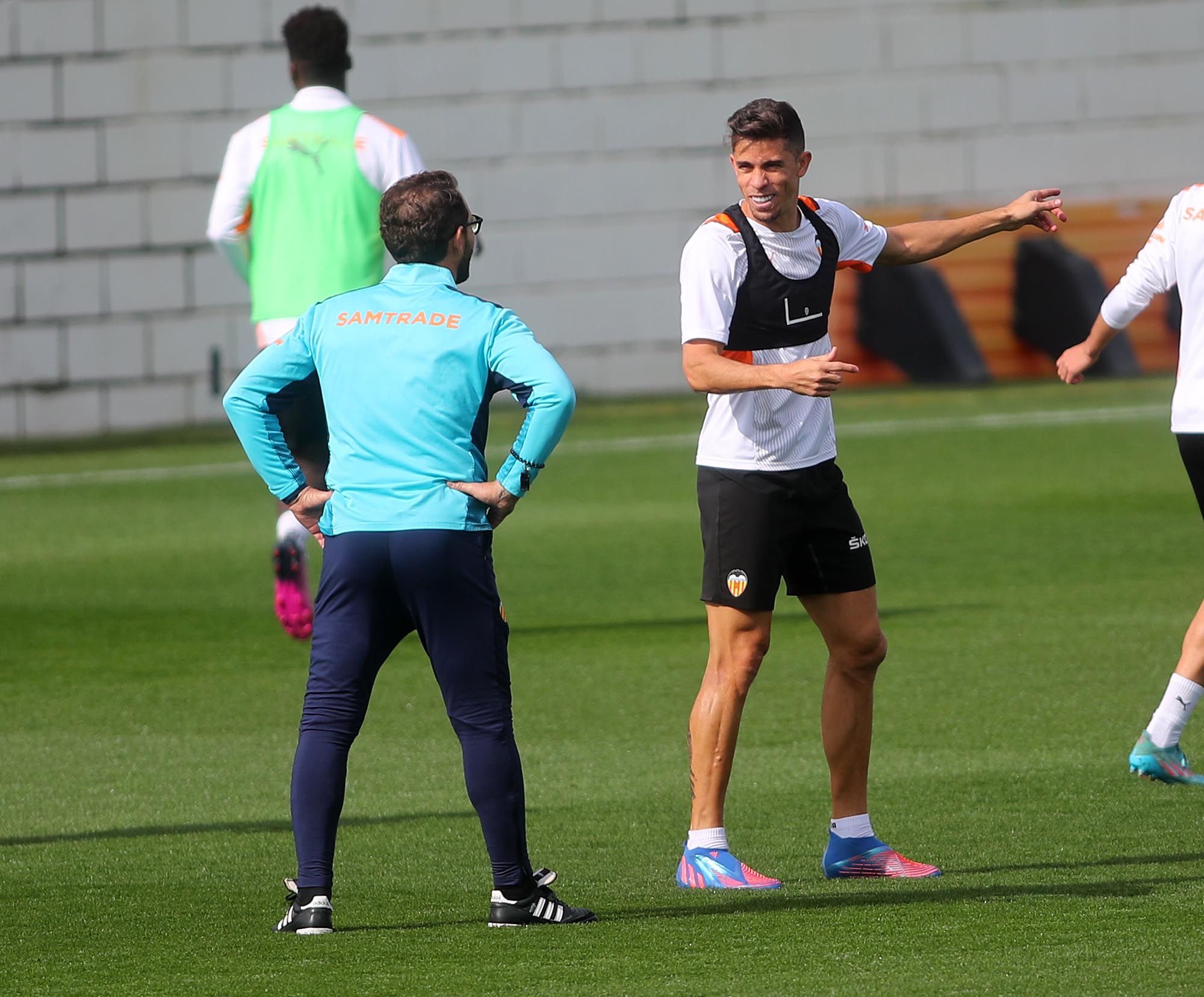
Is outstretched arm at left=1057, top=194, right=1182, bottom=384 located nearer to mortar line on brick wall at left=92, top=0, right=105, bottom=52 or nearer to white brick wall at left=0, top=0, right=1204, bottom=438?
white brick wall at left=0, top=0, right=1204, bottom=438

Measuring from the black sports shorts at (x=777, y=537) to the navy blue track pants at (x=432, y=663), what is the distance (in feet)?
2.55

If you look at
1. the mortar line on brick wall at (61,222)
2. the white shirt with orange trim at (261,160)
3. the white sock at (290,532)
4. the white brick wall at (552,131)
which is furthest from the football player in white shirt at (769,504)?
the mortar line on brick wall at (61,222)

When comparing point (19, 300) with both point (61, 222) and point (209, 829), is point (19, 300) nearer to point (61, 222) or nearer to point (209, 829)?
point (61, 222)

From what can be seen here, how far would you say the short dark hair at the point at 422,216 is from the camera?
4.77 metres

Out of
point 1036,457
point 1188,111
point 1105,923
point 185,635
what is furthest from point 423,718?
point 1188,111

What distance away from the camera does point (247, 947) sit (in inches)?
182

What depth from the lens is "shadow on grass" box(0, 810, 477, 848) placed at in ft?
19.4

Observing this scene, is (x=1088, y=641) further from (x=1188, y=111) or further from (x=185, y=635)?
(x=1188, y=111)

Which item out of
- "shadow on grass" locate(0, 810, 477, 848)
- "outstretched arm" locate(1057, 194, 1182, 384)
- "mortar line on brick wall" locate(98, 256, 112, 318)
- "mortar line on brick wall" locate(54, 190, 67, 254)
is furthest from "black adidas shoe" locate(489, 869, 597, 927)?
"mortar line on brick wall" locate(54, 190, 67, 254)

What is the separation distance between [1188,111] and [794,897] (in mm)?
16601

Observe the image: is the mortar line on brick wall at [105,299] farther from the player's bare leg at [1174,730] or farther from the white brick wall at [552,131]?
the player's bare leg at [1174,730]

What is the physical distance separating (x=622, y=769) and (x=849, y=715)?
1460 mm

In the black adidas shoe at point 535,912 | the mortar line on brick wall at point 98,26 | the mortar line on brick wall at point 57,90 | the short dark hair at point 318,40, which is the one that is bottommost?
the black adidas shoe at point 535,912

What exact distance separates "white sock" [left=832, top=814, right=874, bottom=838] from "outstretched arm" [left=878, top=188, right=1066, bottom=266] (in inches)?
55.6
